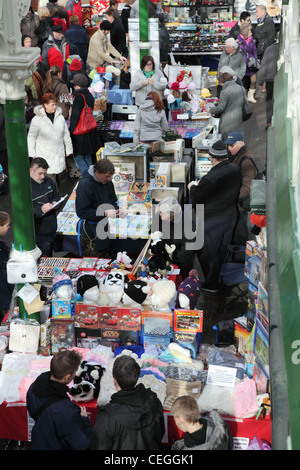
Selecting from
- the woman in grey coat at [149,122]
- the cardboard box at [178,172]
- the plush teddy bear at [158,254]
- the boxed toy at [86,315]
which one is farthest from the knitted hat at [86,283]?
the woman in grey coat at [149,122]

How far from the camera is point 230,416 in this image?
5.13 metres

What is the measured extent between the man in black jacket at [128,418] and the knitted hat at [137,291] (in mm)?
1538

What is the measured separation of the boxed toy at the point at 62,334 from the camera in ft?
19.8

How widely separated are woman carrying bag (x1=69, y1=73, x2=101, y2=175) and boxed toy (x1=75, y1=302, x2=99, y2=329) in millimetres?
4985

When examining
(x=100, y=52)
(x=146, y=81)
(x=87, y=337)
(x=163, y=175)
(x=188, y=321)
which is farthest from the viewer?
(x=100, y=52)

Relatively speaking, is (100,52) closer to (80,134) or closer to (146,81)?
(146,81)

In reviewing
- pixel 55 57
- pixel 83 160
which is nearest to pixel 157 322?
pixel 83 160

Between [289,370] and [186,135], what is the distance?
26.0ft

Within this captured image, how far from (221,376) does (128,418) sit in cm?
126

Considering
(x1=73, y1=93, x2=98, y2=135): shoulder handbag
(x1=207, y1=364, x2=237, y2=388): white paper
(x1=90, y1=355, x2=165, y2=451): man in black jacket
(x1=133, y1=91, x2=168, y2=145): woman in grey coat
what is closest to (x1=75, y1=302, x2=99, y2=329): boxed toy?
(x1=207, y1=364, x2=237, y2=388): white paper

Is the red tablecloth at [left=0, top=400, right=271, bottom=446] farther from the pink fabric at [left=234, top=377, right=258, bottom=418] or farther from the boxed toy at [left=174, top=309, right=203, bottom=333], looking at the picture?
the boxed toy at [left=174, top=309, right=203, bottom=333]

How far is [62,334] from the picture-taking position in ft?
19.9
